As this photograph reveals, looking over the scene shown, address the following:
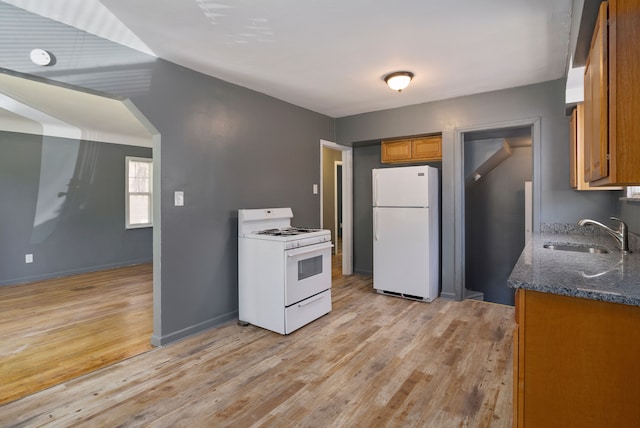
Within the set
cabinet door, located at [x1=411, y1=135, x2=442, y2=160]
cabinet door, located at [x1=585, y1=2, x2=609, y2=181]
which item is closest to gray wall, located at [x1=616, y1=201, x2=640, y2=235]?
cabinet door, located at [x1=585, y1=2, x2=609, y2=181]

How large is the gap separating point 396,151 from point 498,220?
8.05 ft

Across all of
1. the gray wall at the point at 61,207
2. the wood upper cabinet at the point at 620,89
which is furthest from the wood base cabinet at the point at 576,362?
the gray wall at the point at 61,207

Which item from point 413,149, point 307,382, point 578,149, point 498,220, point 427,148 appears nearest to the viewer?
point 307,382

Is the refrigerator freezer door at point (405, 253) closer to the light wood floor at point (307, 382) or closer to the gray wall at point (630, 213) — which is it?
the light wood floor at point (307, 382)

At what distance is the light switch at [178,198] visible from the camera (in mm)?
Answer: 2762

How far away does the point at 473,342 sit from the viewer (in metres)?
2.70

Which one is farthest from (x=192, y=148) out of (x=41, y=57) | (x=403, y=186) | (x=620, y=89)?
(x=620, y=89)

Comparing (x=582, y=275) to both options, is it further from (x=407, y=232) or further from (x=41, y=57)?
(x=41, y=57)

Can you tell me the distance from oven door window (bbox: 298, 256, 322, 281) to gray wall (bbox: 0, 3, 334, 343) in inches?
29.8

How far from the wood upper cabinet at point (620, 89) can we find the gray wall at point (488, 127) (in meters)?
2.25

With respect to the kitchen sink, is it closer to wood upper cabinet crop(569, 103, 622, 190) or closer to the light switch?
wood upper cabinet crop(569, 103, 622, 190)

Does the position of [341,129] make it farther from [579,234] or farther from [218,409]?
[218,409]

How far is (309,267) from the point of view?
10.3 feet

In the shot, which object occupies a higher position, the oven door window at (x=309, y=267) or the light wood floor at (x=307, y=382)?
the oven door window at (x=309, y=267)
